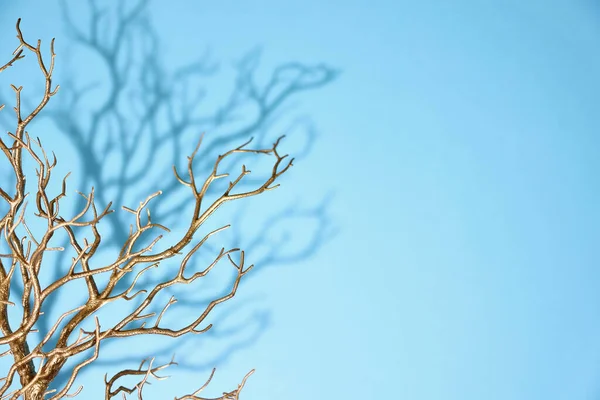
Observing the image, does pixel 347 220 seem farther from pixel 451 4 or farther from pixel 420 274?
pixel 451 4

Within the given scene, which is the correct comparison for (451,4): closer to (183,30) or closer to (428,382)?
(183,30)

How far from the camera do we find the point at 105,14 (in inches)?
58.7

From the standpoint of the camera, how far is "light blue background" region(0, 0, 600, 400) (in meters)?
1.42

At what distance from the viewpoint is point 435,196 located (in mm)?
1459

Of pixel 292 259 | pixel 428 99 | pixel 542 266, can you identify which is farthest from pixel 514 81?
pixel 292 259

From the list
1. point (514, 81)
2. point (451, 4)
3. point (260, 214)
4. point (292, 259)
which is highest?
point (451, 4)

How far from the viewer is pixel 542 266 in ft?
4.70

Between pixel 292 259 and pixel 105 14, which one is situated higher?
pixel 105 14

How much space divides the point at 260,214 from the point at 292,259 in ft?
0.46

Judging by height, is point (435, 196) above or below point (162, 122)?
below

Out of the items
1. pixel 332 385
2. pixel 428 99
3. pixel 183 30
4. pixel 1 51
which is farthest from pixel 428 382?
pixel 1 51

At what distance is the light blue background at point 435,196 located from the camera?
55.9 inches

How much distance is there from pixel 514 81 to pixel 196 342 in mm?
1071

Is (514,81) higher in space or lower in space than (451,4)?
lower
